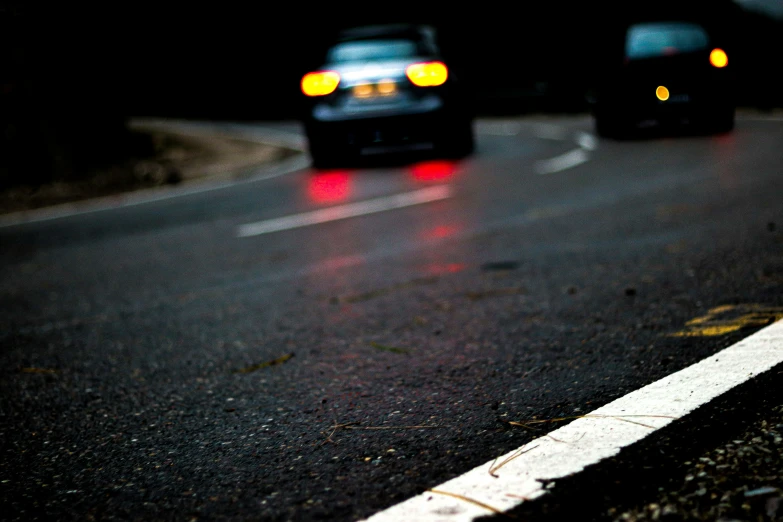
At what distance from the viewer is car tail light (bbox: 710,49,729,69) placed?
5.24 ft

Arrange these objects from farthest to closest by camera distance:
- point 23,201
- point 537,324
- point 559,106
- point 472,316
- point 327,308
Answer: point 23,201
point 327,308
point 472,316
point 537,324
point 559,106

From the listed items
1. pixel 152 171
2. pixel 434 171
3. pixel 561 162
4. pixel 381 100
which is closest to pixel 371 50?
pixel 381 100

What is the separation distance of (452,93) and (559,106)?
354 cm

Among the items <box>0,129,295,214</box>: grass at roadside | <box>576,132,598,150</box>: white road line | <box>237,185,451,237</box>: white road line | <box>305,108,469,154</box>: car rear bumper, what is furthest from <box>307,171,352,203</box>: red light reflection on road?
<box>305,108,469,154</box>: car rear bumper

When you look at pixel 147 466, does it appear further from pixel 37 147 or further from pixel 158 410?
pixel 37 147

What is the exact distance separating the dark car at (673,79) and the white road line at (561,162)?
8689 mm

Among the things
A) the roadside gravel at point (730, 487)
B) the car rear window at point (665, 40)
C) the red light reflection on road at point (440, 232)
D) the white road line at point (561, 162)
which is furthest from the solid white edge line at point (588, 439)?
the white road line at point (561, 162)

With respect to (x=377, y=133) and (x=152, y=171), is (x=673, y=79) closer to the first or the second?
(x=377, y=133)

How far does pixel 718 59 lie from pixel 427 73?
4.05 metres

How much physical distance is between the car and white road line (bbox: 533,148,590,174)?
4.36 meters

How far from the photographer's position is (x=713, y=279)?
440 cm

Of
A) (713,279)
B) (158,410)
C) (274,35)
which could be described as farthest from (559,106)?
(274,35)

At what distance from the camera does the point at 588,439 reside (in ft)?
7.99

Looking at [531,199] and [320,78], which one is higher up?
[320,78]
